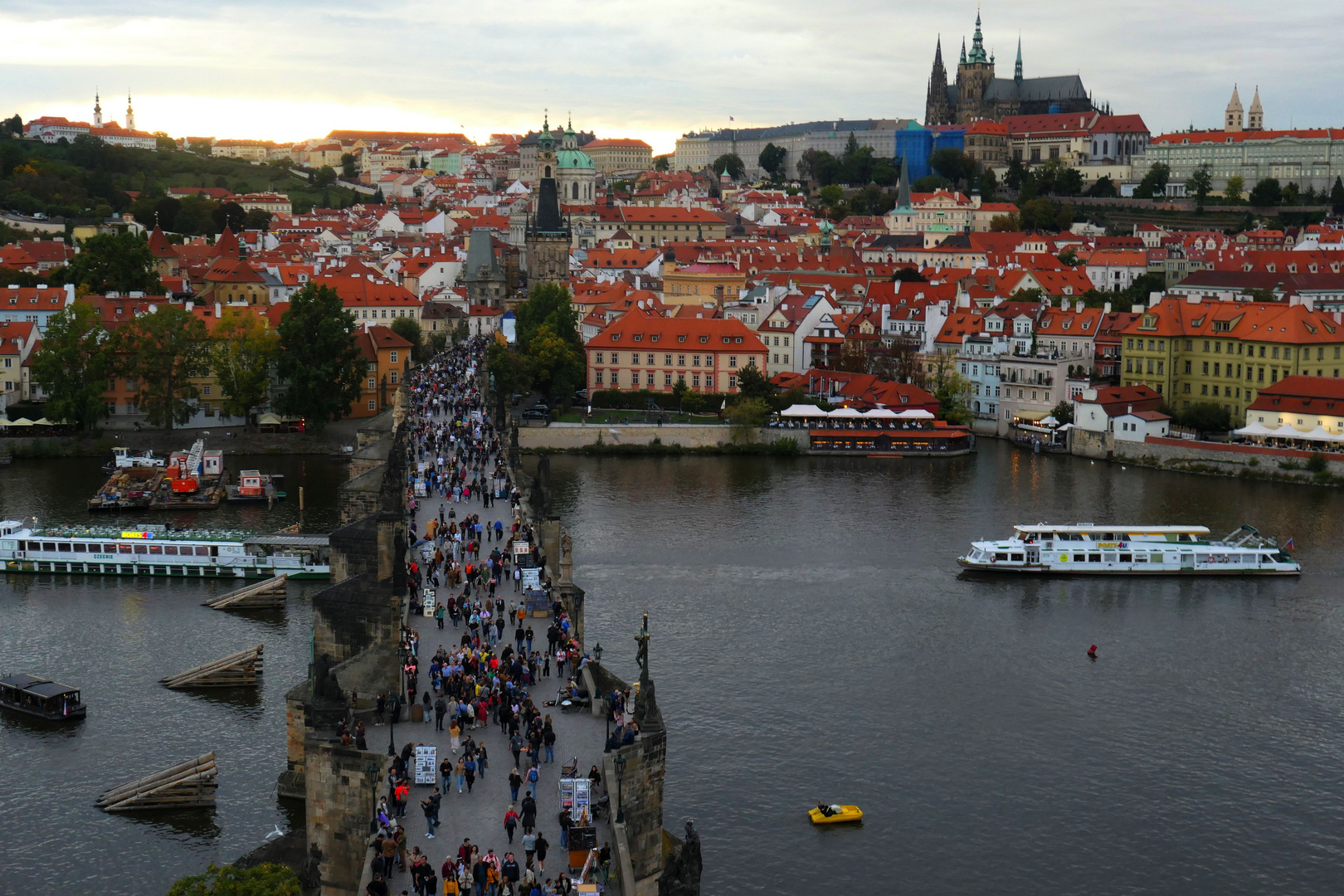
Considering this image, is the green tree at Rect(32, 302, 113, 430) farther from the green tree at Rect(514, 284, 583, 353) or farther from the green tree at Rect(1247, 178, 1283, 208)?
the green tree at Rect(1247, 178, 1283, 208)

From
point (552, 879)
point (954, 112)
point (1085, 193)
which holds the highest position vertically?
point (954, 112)

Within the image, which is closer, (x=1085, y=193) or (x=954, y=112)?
(x=1085, y=193)

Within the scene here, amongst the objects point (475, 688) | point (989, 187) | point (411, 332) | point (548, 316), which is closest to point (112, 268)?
point (411, 332)

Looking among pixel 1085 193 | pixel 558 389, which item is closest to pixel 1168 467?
pixel 558 389

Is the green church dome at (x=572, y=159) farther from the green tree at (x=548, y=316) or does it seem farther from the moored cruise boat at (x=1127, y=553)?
the moored cruise boat at (x=1127, y=553)

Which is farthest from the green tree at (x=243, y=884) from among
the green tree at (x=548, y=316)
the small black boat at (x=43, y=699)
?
the green tree at (x=548, y=316)

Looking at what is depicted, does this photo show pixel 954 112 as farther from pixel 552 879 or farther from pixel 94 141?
pixel 552 879

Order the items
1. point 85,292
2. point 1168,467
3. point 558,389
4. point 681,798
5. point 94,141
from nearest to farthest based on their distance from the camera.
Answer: point 681,798
point 1168,467
point 558,389
point 85,292
point 94,141

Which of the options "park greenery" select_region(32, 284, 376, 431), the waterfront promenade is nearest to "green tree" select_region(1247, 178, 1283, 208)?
"park greenery" select_region(32, 284, 376, 431)
